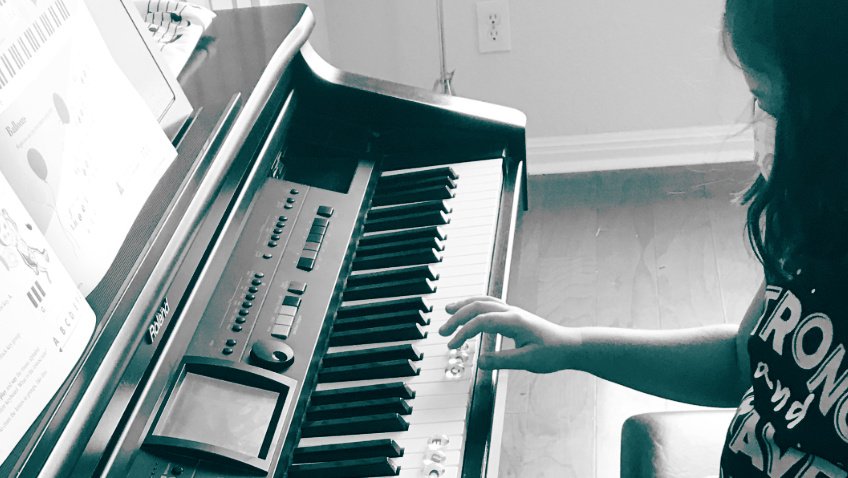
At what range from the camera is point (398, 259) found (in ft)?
4.00

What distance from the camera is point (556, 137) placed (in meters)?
2.84

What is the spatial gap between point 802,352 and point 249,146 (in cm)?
68

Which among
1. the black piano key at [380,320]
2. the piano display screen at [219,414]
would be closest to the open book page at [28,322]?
the piano display screen at [219,414]

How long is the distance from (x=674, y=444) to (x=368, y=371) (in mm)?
361

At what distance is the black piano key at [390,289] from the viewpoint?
1.16 meters

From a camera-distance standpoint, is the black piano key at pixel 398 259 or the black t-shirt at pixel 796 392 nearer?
the black t-shirt at pixel 796 392

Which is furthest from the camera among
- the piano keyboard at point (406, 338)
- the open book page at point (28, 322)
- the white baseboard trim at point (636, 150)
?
the white baseboard trim at point (636, 150)

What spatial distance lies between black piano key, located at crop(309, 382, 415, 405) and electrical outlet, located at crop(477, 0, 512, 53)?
6.07ft

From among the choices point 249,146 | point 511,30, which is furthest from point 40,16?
point 511,30

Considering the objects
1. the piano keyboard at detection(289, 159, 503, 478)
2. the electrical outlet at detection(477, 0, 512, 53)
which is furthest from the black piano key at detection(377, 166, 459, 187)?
the electrical outlet at detection(477, 0, 512, 53)

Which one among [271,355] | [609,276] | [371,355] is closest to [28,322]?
[271,355]

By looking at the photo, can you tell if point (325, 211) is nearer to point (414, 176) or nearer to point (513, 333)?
point (414, 176)

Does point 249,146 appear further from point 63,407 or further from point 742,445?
point 742,445

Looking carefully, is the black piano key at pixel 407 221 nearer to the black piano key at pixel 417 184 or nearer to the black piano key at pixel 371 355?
the black piano key at pixel 417 184
